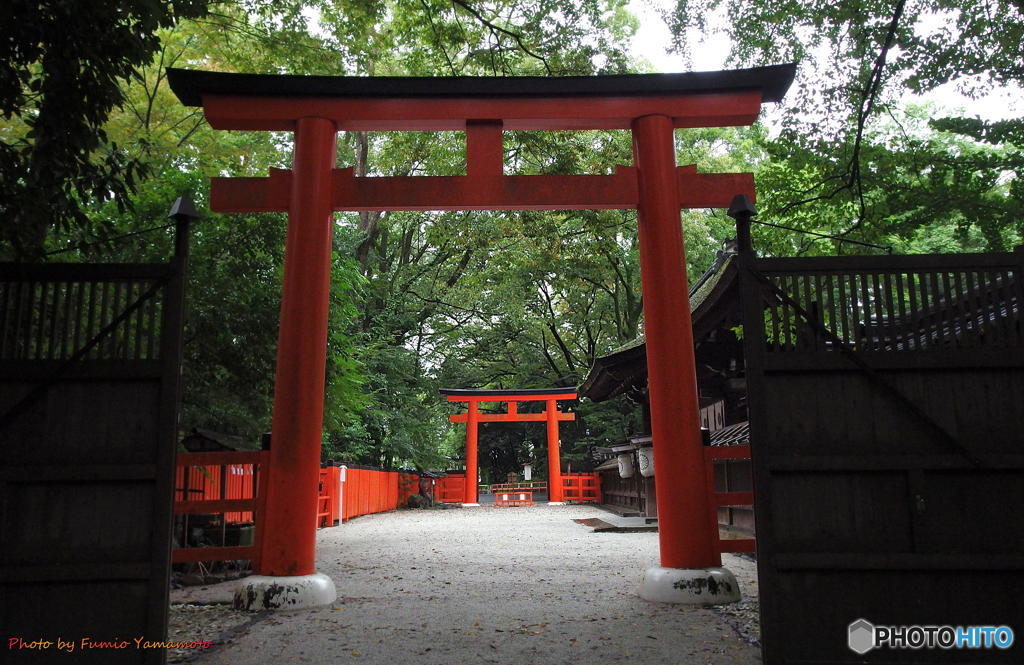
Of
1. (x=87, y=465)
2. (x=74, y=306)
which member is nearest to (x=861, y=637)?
(x=87, y=465)

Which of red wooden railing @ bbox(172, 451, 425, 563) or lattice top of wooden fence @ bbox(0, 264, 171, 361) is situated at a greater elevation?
lattice top of wooden fence @ bbox(0, 264, 171, 361)

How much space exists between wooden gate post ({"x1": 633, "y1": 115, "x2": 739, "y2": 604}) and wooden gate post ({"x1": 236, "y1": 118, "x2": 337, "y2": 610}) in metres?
2.69

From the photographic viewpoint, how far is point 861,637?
129 inches

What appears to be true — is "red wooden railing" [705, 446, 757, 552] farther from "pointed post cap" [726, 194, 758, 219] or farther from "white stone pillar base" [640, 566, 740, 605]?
"pointed post cap" [726, 194, 758, 219]

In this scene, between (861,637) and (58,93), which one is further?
(58,93)

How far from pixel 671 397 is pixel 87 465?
4.07 m

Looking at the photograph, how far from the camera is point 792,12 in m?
7.89

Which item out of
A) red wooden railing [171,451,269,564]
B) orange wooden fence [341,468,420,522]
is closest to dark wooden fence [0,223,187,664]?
red wooden railing [171,451,269,564]

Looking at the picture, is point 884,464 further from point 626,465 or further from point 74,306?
point 626,465

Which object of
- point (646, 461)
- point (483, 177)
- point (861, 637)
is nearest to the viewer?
point (861, 637)

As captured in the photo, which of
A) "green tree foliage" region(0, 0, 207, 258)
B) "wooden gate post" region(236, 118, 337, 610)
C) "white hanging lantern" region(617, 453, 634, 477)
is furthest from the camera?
"white hanging lantern" region(617, 453, 634, 477)

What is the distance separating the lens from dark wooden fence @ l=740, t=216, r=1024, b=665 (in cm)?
329

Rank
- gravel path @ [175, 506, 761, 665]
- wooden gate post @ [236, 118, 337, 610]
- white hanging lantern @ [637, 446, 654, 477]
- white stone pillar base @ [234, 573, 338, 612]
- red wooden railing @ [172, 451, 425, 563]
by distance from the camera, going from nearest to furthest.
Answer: gravel path @ [175, 506, 761, 665]
red wooden railing @ [172, 451, 425, 563]
white stone pillar base @ [234, 573, 338, 612]
wooden gate post @ [236, 118, 337, 610]
white hanging lantern @ [637, 446, 654, 477]

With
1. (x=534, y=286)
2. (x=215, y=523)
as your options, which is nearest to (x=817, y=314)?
(x=215, y=523)
